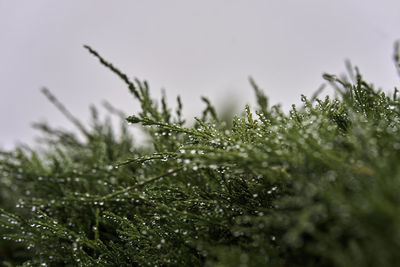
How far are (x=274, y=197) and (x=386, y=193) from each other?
491mm

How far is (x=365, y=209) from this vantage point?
58cm

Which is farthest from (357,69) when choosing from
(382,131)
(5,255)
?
(5,255)

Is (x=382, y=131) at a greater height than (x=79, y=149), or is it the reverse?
(x=79, y=149)

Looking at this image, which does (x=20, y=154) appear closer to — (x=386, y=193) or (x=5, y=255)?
(x=5, y=255)

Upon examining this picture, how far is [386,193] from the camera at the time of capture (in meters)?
0.60

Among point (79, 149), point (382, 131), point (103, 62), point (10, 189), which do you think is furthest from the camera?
point (79, 149)

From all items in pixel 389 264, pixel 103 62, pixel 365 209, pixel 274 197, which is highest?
pixel 103 62

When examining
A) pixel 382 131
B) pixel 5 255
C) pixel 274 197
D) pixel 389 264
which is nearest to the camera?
pixel 389 264


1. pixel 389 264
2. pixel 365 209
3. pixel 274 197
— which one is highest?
pixel 274 197

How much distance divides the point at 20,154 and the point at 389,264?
2.08 metres

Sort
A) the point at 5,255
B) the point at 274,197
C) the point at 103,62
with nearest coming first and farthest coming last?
the point at 274,197, the point at 103,62, the point at 5,255

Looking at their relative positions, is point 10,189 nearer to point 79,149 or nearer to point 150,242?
point 79,149

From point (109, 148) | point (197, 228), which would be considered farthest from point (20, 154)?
point (197, 228)

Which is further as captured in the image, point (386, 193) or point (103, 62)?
point (103, 62)
